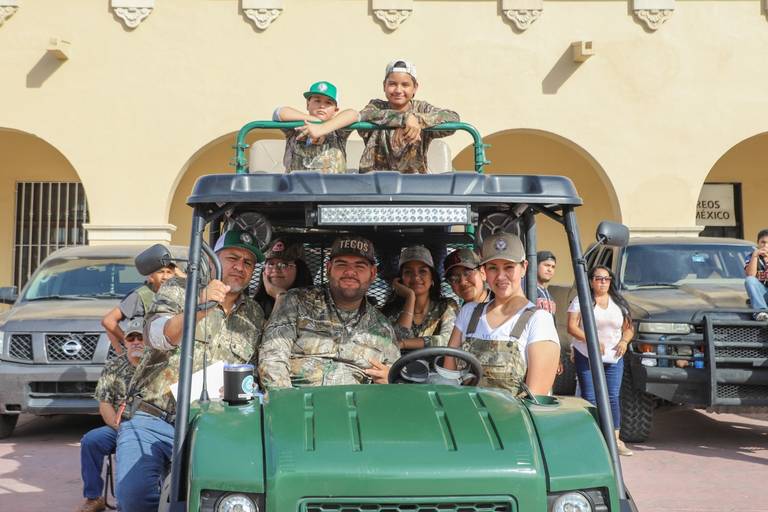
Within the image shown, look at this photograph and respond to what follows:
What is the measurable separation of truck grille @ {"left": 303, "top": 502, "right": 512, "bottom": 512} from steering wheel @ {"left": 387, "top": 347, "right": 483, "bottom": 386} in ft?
2.92

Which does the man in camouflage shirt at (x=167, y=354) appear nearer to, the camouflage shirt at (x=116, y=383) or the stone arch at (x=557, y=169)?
the camouflage shirt at (x=116, y=383)

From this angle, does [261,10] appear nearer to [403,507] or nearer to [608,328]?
[608,328]

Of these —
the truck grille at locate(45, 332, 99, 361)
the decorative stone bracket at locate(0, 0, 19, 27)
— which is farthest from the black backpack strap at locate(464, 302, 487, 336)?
the decorative stone bracket at locate(0, 0, 19, 27)

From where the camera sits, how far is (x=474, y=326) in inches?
176

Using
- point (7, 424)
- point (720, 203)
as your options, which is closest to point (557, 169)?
point (720, 203)

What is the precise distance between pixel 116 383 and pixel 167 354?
1.61 m

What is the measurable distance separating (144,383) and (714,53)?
1189cm

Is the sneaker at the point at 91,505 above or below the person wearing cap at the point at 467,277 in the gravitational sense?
below

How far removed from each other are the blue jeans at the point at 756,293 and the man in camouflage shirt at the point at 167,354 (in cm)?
561

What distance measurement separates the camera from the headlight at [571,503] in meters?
3.13

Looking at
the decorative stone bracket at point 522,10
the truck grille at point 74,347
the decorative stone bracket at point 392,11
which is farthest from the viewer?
the decorative stone bracket at point 522,10

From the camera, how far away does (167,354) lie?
4.66 m

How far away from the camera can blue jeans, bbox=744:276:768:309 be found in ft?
28.8

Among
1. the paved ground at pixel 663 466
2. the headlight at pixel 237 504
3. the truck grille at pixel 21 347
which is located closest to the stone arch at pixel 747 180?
the paved ground at pixel 663 466
